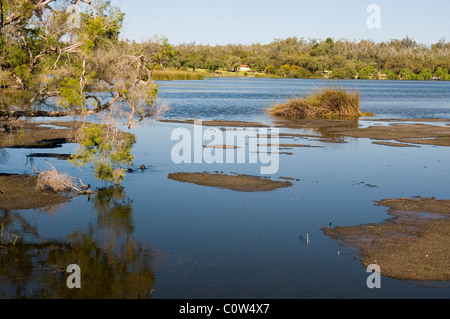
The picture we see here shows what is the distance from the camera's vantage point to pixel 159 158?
21.6 m

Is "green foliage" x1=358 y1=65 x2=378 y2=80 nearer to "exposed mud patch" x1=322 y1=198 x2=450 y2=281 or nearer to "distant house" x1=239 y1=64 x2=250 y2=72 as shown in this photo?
"distant house" x1=239 y1=64 x2=250 y2=72

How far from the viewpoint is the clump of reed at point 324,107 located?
134 ft

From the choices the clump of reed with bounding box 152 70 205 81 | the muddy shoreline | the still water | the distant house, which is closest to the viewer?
the still water

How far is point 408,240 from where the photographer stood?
447 inches

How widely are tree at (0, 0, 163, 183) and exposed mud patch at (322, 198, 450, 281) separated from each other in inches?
270

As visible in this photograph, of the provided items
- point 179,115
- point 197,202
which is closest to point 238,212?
point 197,202

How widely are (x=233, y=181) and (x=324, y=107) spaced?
25864mm

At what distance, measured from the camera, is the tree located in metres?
15.1

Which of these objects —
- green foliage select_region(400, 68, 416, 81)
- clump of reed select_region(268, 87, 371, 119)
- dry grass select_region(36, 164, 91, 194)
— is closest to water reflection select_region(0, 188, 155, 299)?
dry grass select_region(36, 164, 91, 194)

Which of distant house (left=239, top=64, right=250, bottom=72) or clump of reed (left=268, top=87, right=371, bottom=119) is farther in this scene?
distant house (left=239, top=64, right=250, bottom=72)

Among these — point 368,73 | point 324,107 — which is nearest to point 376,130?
point 324,107

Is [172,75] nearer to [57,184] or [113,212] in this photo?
[57,184]
